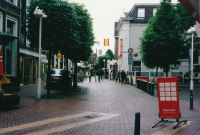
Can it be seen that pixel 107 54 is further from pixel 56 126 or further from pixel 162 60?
pixel 56 126

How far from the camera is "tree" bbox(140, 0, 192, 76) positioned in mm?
22422

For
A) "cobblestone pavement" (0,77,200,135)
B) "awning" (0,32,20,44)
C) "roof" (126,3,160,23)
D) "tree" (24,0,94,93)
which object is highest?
"roof" (126,3,160,23)

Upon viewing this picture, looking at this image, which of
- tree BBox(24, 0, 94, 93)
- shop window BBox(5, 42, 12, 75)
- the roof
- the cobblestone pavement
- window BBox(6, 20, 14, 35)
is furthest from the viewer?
the roof

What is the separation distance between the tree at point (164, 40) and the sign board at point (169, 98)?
1635cm

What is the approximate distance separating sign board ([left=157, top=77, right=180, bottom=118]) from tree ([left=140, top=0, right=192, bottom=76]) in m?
16.3

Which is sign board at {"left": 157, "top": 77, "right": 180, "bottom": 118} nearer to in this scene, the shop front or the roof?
the shop front

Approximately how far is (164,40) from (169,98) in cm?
1697

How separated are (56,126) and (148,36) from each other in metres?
18.8

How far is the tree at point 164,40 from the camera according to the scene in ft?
73.6

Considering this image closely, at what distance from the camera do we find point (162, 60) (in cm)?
2267

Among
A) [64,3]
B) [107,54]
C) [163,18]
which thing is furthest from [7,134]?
[107,54]

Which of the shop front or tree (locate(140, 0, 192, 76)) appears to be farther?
tree (locate(140, 0, 192, 76))

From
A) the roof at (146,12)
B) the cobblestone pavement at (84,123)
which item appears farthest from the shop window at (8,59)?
the roof at (146,12)

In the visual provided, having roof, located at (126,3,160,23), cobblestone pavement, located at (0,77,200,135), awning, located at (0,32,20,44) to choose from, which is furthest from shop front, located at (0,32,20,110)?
roof, located at (126,3,160,23)
